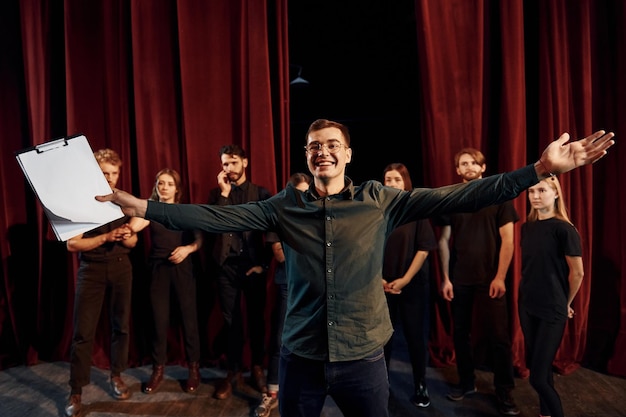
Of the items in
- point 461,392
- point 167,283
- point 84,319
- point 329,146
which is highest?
point 329,146

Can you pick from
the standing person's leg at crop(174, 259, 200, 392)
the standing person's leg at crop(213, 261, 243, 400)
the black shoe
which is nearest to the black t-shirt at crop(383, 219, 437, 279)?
the standing person's leg at crop(213, 261, 243, 400)

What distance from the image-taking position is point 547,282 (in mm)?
2238

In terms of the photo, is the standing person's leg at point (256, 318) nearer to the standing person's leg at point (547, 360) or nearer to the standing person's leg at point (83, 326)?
the standing person's leg at point (83, 326)

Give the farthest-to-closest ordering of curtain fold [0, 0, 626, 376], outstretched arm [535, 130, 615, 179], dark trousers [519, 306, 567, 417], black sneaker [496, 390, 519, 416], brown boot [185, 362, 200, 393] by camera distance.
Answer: curtain fold [0, 0, 626, 376]
brown boot [185, 362, 200, 393]
black sneaker [496, 390, 519, 416]
dark trousers [519, 306, 567, 417]
outstretched arm [535, 130, 615, 179]

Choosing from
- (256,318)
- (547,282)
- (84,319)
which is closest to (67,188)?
(84,319)

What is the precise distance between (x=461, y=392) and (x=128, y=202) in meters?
2.28

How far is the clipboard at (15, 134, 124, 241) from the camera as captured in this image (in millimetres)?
1450

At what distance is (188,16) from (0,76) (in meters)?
1.53

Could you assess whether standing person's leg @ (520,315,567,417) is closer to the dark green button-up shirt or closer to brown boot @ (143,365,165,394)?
the dark green button-up shirt

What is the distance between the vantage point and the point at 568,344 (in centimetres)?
319

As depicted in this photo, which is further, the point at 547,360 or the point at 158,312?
the point at 158,312

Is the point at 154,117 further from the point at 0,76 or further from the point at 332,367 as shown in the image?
the point at 332,367

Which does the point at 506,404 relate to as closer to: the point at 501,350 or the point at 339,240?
the point at 501,350

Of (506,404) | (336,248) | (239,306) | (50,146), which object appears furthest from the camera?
(239,306)
